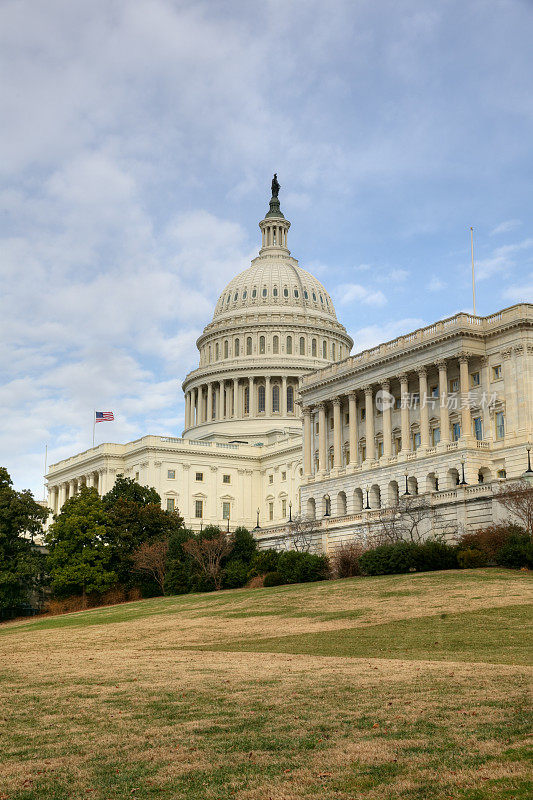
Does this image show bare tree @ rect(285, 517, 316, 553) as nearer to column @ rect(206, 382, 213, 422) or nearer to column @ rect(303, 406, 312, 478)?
column @ rect(303, 406, 312, 478)

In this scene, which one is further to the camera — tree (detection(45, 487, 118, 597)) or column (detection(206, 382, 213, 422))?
column (detection(206, 382, 213, 422))

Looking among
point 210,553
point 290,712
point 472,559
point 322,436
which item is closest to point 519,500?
point 472,559

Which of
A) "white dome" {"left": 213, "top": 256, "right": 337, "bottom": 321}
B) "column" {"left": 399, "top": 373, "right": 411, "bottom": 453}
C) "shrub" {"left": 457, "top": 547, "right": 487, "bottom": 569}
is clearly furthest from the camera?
"white dome" {"left": 213, "top": 256, "right": 337, "bottom": 321}

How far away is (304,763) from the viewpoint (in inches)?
665

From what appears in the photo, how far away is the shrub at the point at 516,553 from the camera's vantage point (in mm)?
53156

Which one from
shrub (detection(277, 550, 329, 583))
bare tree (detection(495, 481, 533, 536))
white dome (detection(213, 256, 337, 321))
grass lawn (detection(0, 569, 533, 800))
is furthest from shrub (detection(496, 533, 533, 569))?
white dome (detection(213, 256, 337, 321))

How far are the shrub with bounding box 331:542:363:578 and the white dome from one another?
330 ft

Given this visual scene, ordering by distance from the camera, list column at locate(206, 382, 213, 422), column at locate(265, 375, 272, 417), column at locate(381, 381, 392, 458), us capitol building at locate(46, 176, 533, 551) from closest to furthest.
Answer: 1. us capitol building at locate(46, 176, 533, 551)
2. column at locate(381, 381, 392, 458)
3. column at locate(265, 375, 272, 417)
4. column at locate(206, 382, 213, 422)

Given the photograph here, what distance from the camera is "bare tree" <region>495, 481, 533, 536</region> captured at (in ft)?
188

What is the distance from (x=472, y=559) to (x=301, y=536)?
23.0 meters

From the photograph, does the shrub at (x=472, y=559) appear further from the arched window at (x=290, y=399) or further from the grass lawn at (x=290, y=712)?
the arched window at (x=290, y=399)

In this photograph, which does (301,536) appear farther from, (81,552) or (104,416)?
(104,416)

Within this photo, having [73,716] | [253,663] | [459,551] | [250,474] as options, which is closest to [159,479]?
[250,474]

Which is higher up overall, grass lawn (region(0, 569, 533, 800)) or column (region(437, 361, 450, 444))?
column (region(437, 361, 450, 444))
